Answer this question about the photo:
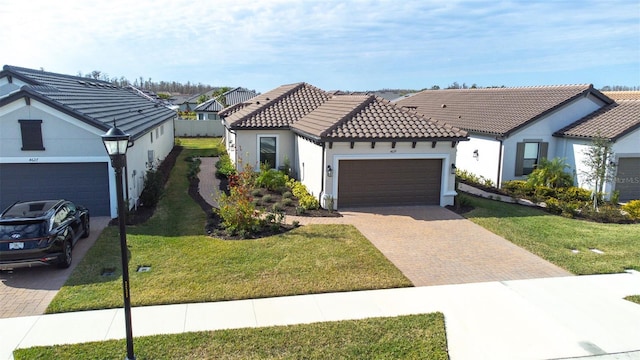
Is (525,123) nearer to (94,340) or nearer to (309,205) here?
(309,205)

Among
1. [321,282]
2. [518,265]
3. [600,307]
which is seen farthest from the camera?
[518,265]

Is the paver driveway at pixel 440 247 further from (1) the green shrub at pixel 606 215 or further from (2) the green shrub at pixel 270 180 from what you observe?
(1) the green shrub at pixel 606 215

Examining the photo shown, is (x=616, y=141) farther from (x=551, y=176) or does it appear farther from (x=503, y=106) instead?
(x=503, y=106)

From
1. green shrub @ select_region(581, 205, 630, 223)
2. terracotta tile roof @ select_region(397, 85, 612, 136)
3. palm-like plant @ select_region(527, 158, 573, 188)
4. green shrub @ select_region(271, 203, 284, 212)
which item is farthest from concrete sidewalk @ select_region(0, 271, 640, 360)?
terracotta tile roof @ select_region(397, 85, 612, 136)

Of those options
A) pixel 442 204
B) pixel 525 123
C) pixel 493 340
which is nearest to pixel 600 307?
pixel 493 340

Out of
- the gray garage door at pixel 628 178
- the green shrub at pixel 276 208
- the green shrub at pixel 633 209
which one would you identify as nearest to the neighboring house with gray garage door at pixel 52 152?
the green shrub at pixel 276 208

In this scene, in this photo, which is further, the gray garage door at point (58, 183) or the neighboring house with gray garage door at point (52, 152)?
the gray garage door at point (58, 183)
